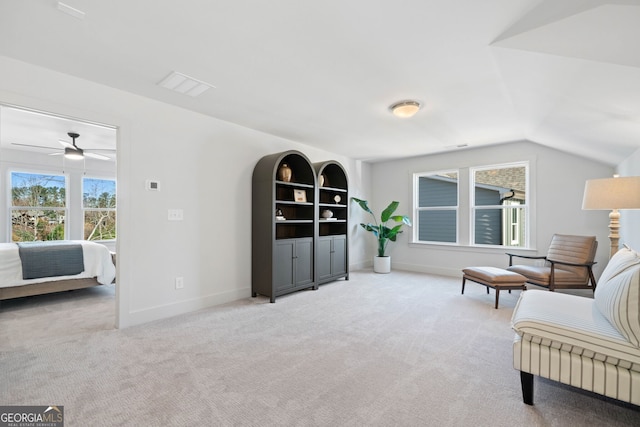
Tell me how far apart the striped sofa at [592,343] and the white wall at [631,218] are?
1615 mm

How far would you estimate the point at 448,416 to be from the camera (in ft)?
5.39

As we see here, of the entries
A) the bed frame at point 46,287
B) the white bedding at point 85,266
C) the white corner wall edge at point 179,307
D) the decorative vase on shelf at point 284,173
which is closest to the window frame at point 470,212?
the decorative vase on shelf at point 284,173

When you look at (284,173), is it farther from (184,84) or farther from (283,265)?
(184,84)

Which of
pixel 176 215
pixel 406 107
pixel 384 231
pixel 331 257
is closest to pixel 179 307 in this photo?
pixel 176 215

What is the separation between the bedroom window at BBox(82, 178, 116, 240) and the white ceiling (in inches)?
184

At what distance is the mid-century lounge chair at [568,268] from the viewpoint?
343 cm

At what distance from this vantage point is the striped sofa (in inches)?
58.4

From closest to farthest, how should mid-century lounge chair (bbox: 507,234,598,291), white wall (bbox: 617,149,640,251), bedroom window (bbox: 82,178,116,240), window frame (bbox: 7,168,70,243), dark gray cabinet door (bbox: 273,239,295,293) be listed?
white wall (bbox: 617,149,640,251) → mid-century lounge chair (bbox: 507,234,598,291) → dark gray cabinet door (bbox: 273,239,295,293) → window frame (bbox: 7,168,70,243) → bedroom window (bbox: 82,178,116,240)

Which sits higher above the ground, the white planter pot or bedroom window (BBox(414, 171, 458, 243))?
bedroom window (BBox(414, 171, 458, 243))

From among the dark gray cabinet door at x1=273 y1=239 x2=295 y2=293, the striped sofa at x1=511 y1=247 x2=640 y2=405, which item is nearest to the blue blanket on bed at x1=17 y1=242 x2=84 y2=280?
A: the dark gray cabinet door at x1=273 y1=239 x2=295 y2=293

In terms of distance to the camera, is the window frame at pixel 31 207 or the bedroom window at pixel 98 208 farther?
the bedroom window at pixel 98 208

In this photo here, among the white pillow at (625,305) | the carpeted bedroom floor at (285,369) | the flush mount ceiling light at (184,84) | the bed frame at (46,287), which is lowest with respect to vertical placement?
the carpeted bedroom floor at (285,369)

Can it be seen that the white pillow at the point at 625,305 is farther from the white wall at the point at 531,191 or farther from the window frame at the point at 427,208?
the window frame at the point at 427,208

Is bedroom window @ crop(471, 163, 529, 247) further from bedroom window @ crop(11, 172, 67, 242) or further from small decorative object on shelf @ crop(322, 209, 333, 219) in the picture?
bedroom window @ crop(11, 172, 67, 242)
